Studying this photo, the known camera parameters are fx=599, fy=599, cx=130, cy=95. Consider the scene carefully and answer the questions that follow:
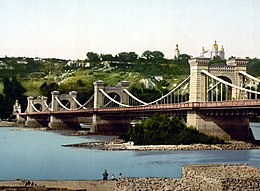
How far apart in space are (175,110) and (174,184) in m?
41.7

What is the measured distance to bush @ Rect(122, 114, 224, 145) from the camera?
181 feet

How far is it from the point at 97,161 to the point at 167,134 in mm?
14760

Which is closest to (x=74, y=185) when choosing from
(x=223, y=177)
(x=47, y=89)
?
(x=223, y=177)

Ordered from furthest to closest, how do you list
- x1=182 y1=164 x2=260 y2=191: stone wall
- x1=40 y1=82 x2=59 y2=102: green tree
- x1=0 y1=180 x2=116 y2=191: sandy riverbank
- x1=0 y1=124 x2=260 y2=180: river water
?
x1=40 y1=82 x2=59 y2=102: green tree → x1=0 y1=124 x2=260 y2=180: river water → x1=0 y1=180 x2=116 y2=191: sandy riverbank → x1=182 y1=164 x2=260 y2=191: stone wall

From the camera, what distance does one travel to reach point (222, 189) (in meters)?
18.0

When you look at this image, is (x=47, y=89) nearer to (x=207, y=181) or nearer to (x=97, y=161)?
(x=97, y=161)

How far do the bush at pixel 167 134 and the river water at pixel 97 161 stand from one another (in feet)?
16.7

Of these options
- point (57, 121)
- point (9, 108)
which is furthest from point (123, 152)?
point (9, 108)

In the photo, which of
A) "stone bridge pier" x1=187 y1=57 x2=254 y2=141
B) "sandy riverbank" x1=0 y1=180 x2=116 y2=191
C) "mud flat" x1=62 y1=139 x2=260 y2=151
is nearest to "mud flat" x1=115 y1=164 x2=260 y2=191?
"sandy riverbank" x1=0 y1=180 x2=116 y2=191

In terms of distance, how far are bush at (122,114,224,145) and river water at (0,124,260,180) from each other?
508 cm

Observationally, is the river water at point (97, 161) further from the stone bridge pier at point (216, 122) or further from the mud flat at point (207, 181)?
the mud flat at point (207, 181)

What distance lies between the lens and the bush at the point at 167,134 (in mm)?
55219

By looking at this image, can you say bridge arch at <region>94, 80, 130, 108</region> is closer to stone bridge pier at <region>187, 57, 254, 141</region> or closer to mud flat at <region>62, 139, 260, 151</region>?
stone bridge pier at <region>187, 57, 254, 141</region>

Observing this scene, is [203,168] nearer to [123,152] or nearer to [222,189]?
[222,189]
